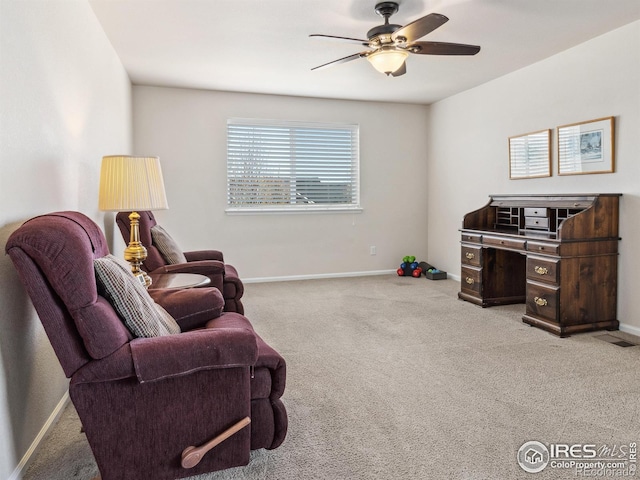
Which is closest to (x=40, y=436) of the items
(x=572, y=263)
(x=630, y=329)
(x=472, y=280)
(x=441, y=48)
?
(x=441, y=48)

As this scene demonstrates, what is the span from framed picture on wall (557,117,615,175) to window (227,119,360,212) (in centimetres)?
269

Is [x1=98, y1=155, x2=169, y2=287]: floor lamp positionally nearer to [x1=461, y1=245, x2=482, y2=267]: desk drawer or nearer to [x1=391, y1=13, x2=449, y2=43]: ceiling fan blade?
[x1=391, y1=13, x2=449, y2=43]: ceiling fan blade

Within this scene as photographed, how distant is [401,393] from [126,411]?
1481 mm

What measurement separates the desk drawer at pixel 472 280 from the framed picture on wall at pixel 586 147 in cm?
122

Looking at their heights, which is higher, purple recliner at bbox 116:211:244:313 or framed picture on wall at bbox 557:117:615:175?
framed picture on wall at bbox 557:117:615:175

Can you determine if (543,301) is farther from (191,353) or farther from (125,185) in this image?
(125,185)

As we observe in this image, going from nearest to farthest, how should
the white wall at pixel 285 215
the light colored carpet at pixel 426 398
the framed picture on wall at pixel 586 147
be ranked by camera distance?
the light colored carpet at pixel 426 398, the framed picture on wall at pixel 586 147, the white wall at pixel 285 215

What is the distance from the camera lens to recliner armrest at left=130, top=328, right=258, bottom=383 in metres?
1.53

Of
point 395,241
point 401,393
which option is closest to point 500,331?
point 401,393

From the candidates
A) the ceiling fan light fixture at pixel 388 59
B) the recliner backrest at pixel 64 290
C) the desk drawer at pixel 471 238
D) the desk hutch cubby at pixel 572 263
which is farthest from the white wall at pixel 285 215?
the recliner backrest at pixel 64 290

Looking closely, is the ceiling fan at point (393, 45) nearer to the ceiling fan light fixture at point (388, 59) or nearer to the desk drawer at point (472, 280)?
the ceiling fan light fixture at point (388, 59)

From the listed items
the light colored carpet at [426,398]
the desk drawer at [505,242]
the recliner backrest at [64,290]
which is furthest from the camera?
the desk drawer at [505,242]

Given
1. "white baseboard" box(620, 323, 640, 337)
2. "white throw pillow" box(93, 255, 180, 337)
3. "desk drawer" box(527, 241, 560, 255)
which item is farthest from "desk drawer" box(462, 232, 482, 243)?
"white throw pillow" box(93, 255, 180, 337)

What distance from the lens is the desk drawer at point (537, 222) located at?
4219 millimetres
